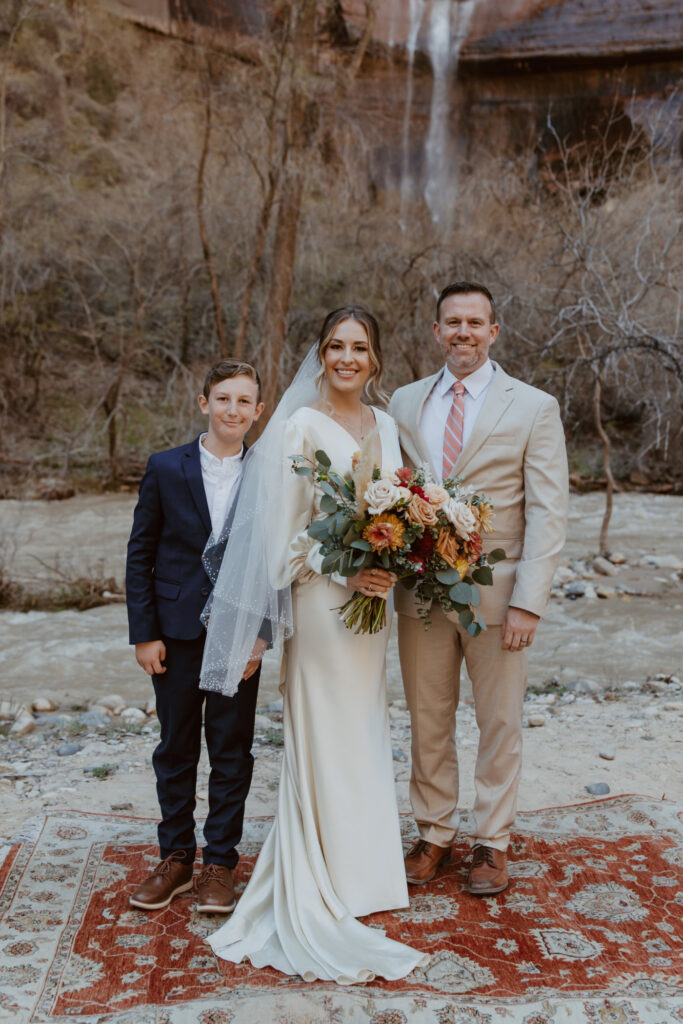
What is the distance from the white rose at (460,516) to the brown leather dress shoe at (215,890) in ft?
5.10

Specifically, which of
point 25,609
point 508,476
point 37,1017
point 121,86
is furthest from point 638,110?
point 37,1017

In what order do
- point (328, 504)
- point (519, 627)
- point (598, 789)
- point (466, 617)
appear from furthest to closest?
point (598, 789) → point (519, 627) → point (466, 617) → point (328, 504)

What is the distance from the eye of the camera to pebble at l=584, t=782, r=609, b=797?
15.1 feet

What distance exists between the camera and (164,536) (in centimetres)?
331

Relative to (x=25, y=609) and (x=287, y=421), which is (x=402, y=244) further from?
(x=287, y=421)

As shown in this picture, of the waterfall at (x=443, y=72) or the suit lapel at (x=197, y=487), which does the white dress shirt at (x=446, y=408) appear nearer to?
the suit lapel at (x=197, y=487)

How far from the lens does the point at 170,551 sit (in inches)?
130

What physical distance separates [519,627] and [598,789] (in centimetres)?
174

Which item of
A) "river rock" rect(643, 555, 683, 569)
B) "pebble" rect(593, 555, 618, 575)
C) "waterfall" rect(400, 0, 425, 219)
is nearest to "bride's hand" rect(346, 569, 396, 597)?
"pebble" rect(593, 555, 618, 575)

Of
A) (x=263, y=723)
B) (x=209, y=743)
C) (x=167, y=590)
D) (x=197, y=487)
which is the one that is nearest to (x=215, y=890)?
(x=209, y=743)

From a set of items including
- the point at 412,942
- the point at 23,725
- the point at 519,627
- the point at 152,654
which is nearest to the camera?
the point at 412,942

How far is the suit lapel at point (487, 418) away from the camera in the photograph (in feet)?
11.3

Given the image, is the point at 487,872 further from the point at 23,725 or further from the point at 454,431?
the point at 23,725

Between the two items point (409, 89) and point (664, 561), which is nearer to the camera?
point (664, 561)
